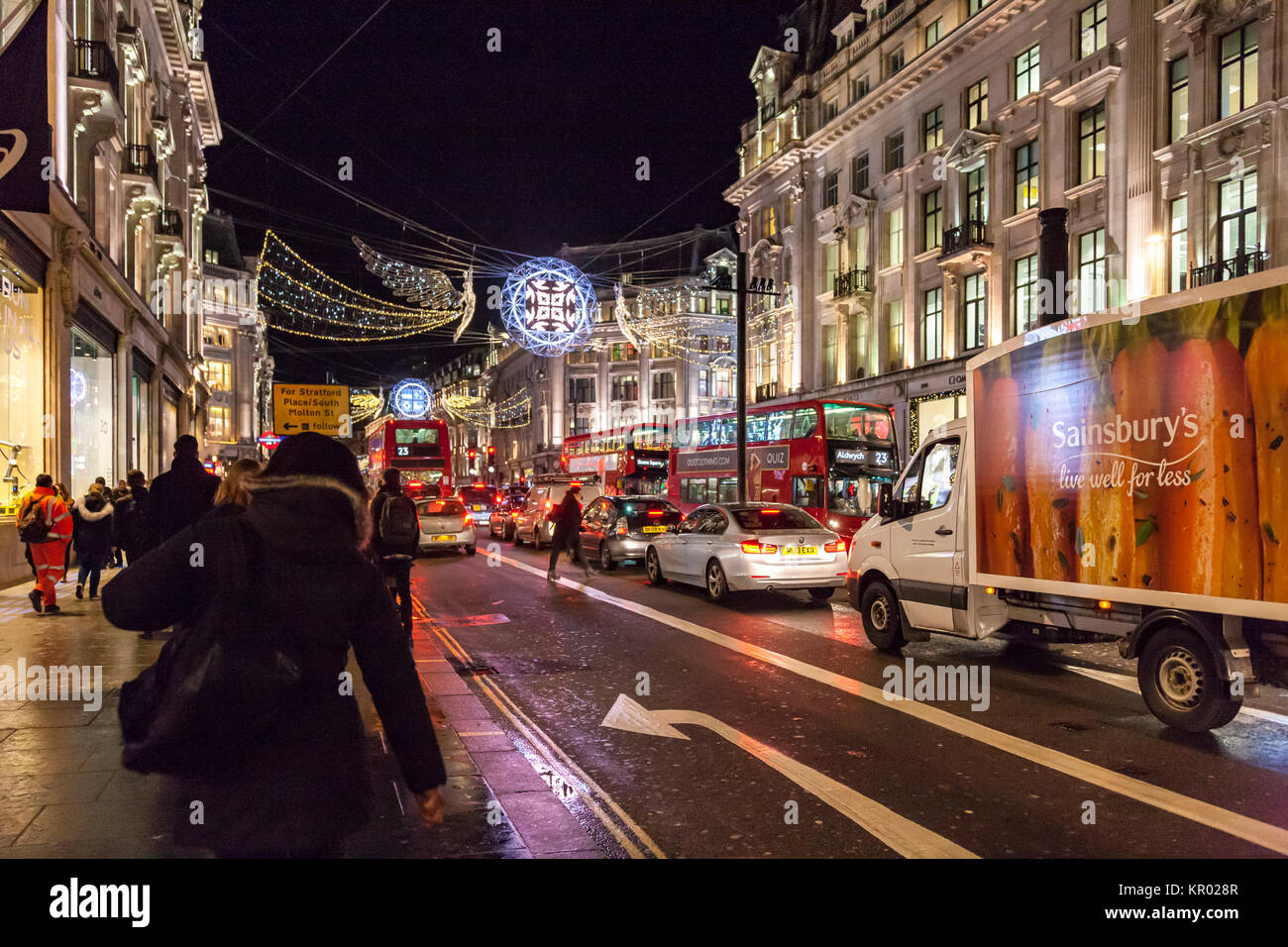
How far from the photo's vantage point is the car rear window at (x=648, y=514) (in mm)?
19344

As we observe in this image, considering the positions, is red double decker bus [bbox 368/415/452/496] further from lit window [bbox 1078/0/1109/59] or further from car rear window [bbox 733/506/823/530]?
lit window [bbox 1078/0/1109/59]

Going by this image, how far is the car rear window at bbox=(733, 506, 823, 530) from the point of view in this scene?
45.3 feet

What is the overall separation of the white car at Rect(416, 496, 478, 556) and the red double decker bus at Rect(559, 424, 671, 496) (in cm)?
1104

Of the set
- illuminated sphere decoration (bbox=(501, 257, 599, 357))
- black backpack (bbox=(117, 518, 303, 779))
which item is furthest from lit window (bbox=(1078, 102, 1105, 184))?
black backpack (bbox=(117, 518, 303, 779))

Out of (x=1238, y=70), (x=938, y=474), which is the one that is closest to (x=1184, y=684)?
(x=938, y=474)

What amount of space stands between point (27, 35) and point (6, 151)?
1120 millimetres

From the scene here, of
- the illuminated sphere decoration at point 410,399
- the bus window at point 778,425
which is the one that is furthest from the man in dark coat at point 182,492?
the illuminated sphere decoration at point 410,399

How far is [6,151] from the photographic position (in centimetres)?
842

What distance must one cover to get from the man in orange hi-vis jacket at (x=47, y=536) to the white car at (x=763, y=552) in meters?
8.60

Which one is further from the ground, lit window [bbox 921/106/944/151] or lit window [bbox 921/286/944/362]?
lit window [bbox 921/106/944/151]

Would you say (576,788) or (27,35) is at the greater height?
(27,35)
